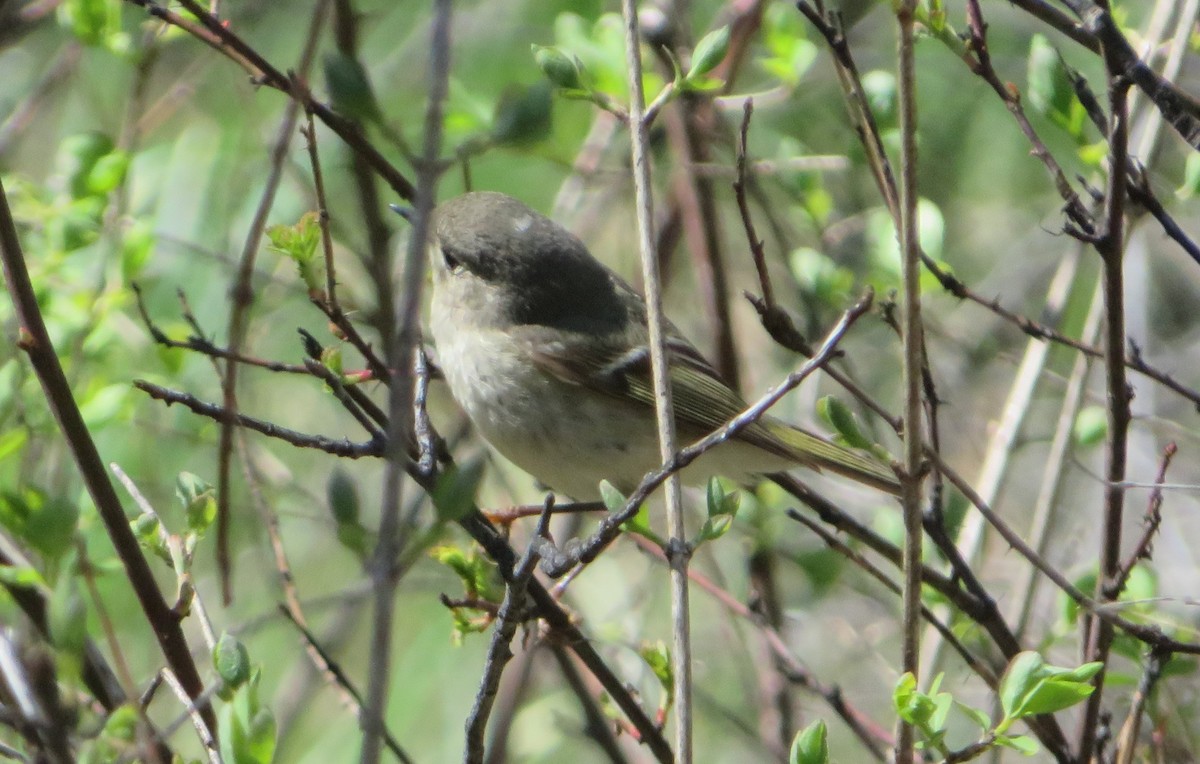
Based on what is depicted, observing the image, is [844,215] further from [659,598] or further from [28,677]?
[28,677]

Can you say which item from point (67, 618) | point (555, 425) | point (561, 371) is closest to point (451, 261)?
point (561, 371)

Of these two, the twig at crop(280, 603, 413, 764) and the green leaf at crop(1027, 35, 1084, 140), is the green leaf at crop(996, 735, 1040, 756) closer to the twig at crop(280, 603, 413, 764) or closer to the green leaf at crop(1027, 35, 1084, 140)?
the twig at crop(280, 603, 413, 764)

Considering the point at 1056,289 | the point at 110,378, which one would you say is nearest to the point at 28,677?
the point at 110,378

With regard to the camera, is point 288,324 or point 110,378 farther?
point 288,324

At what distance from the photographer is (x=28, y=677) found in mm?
1109

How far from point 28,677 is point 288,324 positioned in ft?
9.90

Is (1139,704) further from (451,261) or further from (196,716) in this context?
(451,261)

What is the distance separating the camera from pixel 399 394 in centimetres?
91

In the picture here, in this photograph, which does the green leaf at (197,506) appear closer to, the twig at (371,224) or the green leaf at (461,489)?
the twig at (371,224)

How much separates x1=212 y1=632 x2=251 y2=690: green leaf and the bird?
1.56 meters

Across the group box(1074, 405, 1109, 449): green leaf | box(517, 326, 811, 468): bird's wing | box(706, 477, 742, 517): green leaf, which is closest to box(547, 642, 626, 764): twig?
box(706, 477, 742, 517): green leaf

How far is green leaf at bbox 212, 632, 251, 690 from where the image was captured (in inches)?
52.4

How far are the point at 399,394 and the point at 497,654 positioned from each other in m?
0.54

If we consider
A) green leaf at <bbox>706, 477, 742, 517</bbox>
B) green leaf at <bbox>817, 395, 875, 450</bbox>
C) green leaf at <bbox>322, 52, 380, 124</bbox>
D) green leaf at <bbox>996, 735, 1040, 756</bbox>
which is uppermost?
green leaf at <bbox>322, 52, 380, 124</bbox>
